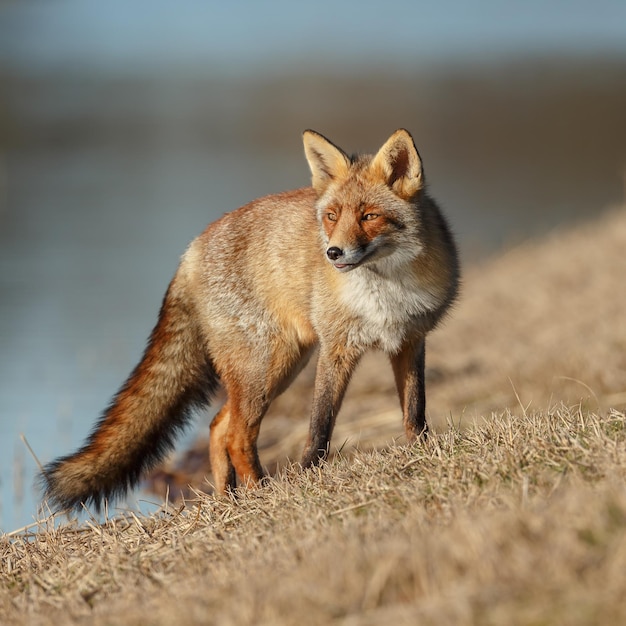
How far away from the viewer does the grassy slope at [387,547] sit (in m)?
2.95

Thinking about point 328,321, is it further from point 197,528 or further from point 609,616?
point 609,616

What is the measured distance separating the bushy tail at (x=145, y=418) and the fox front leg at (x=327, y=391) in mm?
995

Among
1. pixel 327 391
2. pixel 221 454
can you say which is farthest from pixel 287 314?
pixel 221 454

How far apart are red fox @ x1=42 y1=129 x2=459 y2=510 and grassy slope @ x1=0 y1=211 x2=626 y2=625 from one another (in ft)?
2.90

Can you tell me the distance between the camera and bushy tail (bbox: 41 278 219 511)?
570cm

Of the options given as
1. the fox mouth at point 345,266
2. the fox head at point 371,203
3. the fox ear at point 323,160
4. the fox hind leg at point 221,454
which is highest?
the fox ear at point 323,160

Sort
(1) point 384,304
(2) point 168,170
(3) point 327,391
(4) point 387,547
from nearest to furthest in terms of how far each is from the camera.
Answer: (4) point 387,547, (1) point 384,304, (3) point 327,391, (2) point 168,170

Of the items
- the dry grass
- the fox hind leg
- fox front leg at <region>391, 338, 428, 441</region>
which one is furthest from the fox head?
the fox hind leg

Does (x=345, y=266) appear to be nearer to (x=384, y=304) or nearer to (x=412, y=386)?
(x=384, y=304)

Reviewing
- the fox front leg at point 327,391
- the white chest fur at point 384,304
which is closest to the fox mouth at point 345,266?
the white chest fur at point 384,304

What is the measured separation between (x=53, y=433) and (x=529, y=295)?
5.66 meters

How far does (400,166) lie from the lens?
5.87 m

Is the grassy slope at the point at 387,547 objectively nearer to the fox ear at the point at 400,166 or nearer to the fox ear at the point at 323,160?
the fox ear at the point at 400,166

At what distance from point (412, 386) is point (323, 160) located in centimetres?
145
